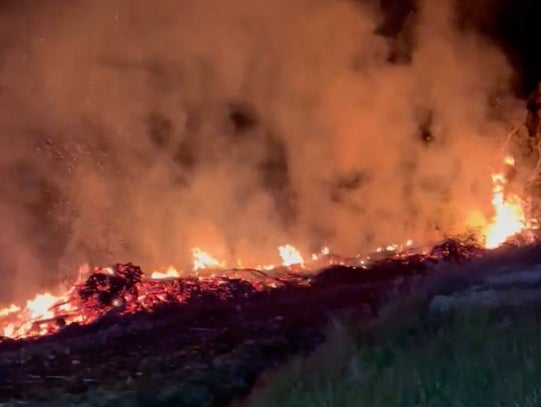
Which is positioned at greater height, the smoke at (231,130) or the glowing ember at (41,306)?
the smoke at (231,130)

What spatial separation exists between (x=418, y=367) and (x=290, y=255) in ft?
8.39

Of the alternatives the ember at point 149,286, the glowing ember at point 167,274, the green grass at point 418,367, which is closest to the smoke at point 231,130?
the glowing ember at point 167,274

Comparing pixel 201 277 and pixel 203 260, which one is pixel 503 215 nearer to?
pixel 203 260

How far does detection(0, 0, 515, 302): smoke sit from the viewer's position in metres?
9.44

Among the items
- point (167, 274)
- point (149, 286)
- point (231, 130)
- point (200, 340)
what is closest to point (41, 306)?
point (149, 286)

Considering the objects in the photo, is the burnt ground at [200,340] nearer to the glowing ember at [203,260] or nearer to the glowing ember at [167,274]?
the glowing ember at [167,274]

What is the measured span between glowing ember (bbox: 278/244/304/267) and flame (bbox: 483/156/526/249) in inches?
69.6

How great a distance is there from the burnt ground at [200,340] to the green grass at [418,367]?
0.64 feet

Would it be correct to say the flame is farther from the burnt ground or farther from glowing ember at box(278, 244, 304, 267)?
glowing ember at box(278, 244, 304, 267)

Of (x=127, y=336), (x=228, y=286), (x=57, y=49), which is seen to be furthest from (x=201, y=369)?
(x=57, y=49)

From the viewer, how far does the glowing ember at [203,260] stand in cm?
933

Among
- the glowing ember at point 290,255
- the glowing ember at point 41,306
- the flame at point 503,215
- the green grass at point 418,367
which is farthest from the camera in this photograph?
the flame at point 503,215

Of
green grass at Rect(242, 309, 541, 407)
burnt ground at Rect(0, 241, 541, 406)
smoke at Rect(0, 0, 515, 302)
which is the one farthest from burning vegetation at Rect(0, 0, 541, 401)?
→ green grass at Rect(242, 309, 541, 407)

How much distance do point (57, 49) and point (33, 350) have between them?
310cm
